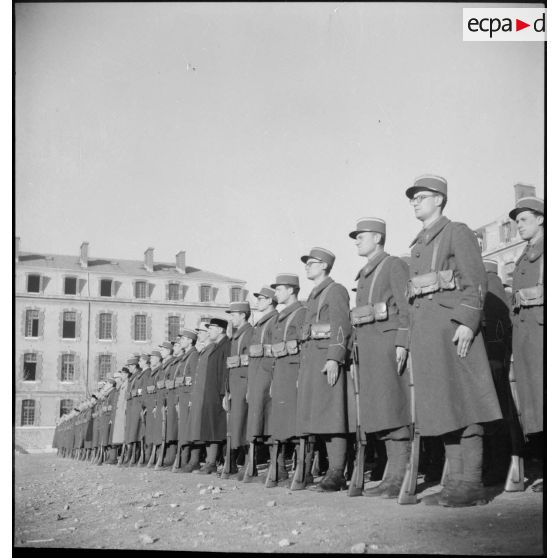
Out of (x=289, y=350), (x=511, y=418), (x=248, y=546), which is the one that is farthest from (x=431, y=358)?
(x=289, y=350)

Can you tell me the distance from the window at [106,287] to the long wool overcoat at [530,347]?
9.92m

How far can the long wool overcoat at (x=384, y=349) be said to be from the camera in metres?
5.93

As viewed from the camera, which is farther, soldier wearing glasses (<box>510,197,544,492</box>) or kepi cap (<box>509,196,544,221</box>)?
kepi cap (<box>509,196,544,221</box>)

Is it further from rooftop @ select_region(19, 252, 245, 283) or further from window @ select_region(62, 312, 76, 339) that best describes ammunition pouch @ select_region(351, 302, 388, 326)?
window @ select_region(62, 312, 76, 339)

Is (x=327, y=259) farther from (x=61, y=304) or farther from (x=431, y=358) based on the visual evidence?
(x=61, y=304)

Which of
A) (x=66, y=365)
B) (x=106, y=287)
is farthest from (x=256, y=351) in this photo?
(x=106, y=287)

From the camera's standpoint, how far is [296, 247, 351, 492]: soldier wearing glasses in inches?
259

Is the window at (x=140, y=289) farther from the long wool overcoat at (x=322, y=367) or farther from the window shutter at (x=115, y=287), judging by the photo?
the long wool overcoat at (x=322, y=367)

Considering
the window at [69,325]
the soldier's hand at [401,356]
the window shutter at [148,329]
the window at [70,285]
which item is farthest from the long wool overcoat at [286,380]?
the window shutter at [148,329]

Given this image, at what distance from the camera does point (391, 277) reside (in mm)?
6156

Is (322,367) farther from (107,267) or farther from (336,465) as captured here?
(107,267)

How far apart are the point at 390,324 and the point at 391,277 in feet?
1.26

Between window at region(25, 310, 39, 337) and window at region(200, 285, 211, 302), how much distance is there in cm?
280

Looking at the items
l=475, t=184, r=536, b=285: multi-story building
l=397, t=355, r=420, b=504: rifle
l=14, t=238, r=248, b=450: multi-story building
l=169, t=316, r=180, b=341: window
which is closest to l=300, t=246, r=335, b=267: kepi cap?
l=475, t=184, r=536, b=285: multi-story building
